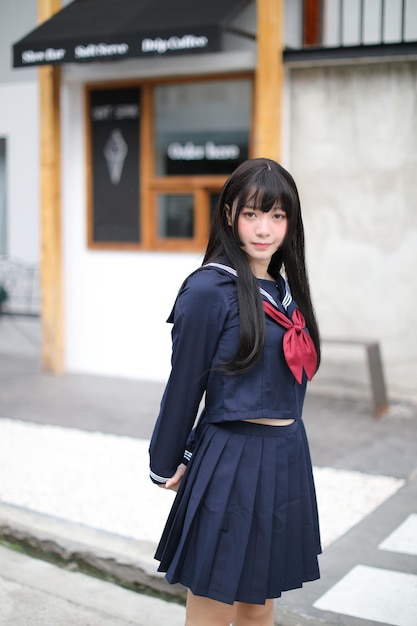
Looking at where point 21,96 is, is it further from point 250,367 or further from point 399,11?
point 250,367

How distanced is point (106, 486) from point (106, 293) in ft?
11.8

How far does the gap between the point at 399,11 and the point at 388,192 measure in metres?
1.64

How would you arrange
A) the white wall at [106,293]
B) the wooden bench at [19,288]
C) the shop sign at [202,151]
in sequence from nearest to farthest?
the shop sign at [202,151] < the white wall at [106,293] < the wooden bench at [19,288]

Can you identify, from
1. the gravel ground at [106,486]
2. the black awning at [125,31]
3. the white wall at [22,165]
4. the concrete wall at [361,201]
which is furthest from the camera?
the white wall at [22,165]

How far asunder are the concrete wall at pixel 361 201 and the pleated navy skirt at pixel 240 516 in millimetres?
5105

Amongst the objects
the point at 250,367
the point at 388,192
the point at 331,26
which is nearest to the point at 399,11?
the point at 331,26

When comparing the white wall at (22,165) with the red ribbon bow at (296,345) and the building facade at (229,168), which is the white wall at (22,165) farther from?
the red ribbon bow at (296,345)

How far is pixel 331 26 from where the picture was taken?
26.3 feet

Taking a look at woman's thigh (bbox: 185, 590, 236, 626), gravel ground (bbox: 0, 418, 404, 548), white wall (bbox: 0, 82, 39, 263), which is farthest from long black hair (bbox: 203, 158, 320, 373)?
white wall (bbox: 0, 82, 39, 263)

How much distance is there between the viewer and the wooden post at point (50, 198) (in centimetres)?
878

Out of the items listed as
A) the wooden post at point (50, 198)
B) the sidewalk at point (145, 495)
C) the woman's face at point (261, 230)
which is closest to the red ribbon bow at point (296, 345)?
the woman's face at point (261, 230)

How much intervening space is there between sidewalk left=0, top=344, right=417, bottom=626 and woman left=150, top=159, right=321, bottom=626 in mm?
1247

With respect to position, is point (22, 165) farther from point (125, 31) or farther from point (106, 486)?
point (106, 486)

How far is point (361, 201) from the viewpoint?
7703 mm
